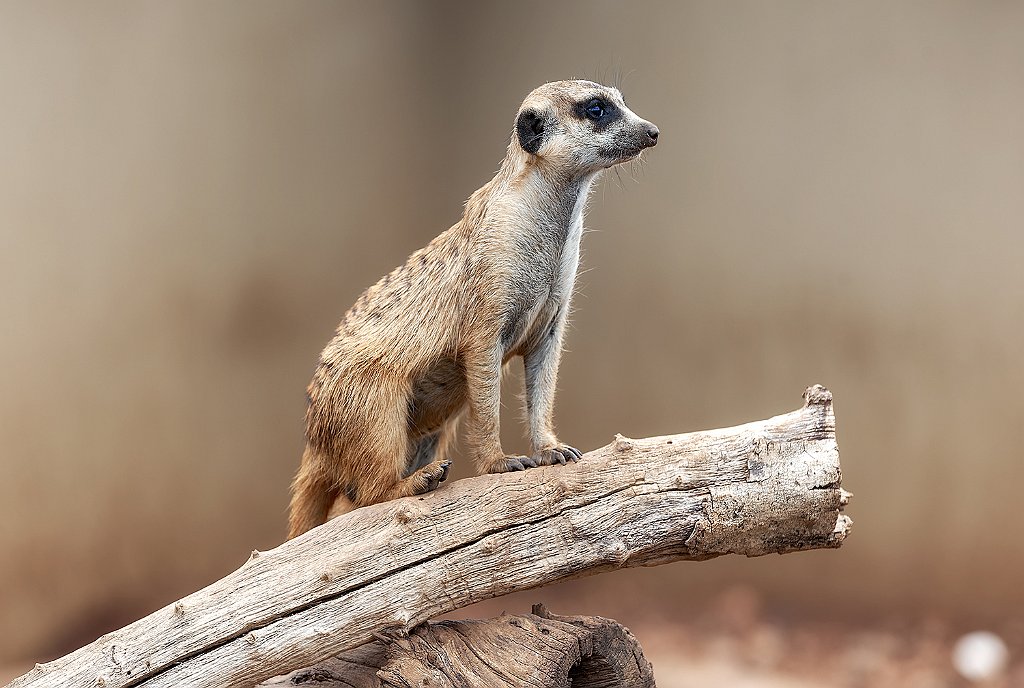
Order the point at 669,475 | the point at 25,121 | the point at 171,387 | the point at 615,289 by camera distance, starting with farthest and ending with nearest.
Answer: the point at 615,289
the point at 171,387
the point at 25,121
the point at 669,475

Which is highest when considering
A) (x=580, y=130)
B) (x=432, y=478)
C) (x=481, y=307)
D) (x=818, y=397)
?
(x=580, y=130)

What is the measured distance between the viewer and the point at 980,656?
4.77 metres

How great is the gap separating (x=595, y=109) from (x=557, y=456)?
3.93 ft

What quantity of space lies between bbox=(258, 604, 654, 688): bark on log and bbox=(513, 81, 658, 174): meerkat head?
5.21 ft

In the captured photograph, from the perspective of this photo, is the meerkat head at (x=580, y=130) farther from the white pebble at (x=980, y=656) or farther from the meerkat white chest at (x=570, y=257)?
the white pebble at (x=980, y=656)

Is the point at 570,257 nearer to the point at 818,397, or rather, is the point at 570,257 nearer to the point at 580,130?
the point at 580,130

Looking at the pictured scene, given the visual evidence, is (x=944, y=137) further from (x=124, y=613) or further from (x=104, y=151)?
(x=124, y=613)

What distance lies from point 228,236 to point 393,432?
8.10 ft

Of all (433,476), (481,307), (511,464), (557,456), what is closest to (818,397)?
(557,456)

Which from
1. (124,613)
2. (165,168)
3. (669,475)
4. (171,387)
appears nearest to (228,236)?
(165,168)

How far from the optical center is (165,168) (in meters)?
5.10

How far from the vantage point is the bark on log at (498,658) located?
311 cm

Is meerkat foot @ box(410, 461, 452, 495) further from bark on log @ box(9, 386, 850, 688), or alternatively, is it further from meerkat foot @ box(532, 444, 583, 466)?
meerkat foot @ box(532, 444, 583, 466)

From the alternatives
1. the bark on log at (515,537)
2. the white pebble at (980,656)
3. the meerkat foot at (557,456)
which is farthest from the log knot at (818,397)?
the white pebble at (980,656)
